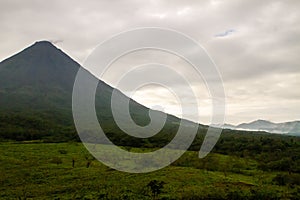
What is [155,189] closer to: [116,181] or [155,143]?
[116,181]

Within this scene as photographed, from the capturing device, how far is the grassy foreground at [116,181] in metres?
50.3

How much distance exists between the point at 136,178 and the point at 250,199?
20.5 m

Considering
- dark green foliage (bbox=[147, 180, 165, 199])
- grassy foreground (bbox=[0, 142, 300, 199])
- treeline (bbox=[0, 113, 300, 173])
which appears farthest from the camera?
treeline (bbox=[0, 113, 300, 173])

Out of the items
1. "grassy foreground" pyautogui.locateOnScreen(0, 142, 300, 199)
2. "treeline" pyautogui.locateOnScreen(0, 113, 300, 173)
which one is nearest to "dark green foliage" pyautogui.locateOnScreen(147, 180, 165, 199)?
"grassy foreground" pyautogui.locateOnScreen(0, 142, 300, 199)

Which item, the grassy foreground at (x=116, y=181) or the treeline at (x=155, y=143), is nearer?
the grassy foreground at (x=116, y=181)

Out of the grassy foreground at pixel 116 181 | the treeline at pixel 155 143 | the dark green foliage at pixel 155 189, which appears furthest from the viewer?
the treeline at pixel 155 143

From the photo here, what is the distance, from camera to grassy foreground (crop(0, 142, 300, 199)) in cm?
5034

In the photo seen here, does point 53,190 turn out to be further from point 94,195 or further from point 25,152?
point 25,152

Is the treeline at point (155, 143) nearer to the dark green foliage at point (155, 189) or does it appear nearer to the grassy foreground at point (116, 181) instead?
the grassy foreground at point (116, 181)

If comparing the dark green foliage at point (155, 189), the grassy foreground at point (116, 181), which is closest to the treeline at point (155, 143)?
the grassy foreground at point (116, 181)

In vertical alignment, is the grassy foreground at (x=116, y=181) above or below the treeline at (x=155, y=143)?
below

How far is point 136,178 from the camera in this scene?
2445 inches

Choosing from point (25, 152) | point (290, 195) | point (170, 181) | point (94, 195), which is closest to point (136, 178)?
point (170, 181)

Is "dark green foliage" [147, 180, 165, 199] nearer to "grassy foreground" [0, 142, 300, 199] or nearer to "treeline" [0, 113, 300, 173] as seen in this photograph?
"grassy foreground" [0, 142, 300, 199]
